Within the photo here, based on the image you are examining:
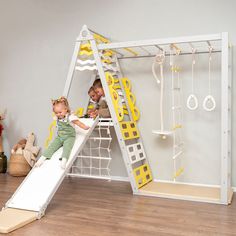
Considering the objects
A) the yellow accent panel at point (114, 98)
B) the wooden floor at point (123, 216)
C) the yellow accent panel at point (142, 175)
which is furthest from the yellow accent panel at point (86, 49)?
the wooden floor at point (123, 216)

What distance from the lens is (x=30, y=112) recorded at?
433cm

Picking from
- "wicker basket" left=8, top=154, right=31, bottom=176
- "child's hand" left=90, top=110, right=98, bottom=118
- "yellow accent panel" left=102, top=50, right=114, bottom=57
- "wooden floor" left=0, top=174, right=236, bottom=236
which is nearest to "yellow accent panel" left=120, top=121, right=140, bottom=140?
"child's hand" left=90, top=110, right=98, bottom=118

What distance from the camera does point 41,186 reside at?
275cm

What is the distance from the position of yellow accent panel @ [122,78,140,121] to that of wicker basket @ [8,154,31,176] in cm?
141

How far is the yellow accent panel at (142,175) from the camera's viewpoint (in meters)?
3.36

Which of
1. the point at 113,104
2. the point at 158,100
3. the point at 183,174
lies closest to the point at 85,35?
the point at 113,104

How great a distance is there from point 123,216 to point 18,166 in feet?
6.14

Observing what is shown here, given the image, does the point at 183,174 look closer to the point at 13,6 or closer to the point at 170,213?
the point at 170,213

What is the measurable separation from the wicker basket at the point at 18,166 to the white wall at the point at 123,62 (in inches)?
14.3

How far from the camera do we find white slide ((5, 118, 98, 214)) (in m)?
2.62

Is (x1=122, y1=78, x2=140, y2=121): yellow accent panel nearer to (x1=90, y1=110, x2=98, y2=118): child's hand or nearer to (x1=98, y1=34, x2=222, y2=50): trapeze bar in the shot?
(x1=90, y1=110, x2=98, y2=118): child's hand

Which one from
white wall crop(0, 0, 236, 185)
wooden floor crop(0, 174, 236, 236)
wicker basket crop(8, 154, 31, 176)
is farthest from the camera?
wicker basket crop(8, 154, 31, 176)

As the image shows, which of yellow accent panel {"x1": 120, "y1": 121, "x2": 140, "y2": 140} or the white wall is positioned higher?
the white wall

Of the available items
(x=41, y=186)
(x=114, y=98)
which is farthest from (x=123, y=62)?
(x=41, y=186)
